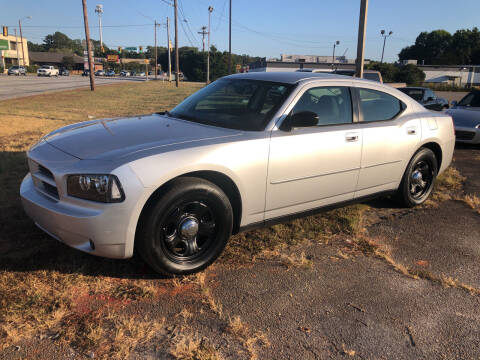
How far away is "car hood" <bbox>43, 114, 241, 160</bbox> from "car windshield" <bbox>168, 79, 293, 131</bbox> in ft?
0.61

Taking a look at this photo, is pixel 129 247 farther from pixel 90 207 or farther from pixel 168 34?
pixel 168 34

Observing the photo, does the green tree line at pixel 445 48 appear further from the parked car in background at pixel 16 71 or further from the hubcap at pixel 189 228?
the hubcap at pixel 189 228

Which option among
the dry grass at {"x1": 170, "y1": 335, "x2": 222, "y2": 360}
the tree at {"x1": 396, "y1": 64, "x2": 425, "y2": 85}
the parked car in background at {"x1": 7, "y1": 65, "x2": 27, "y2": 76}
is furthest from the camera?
the parked car in background at {"x1": 7, "y1": 65, "x2": 27, "y2": 76}

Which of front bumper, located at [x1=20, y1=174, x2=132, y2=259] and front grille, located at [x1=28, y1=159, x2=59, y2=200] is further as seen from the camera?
front grille, located at [x1=28, y1=159, x2=59, y2=200]

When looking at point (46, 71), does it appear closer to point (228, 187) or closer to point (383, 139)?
point (383, 139)

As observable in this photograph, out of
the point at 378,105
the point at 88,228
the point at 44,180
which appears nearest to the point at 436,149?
the point at 378,105

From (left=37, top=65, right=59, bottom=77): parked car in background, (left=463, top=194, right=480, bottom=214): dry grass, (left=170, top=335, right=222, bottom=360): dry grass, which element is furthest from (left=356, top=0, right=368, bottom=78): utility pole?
(left=37, top=65, right=59, bottom=77): parked car in background

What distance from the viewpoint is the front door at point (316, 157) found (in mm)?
3398

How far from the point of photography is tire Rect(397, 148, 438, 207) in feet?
15.3

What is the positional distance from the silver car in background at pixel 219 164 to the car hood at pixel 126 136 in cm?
1

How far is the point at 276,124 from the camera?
3.43 meters

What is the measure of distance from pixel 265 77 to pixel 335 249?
1891mm

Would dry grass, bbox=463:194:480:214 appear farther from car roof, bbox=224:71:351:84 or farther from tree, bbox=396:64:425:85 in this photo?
tree, bbox=396:64:425:85

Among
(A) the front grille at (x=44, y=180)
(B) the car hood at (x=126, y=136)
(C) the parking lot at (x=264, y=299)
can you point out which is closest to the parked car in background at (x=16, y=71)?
(C) the parking lot at (x=264, y=299)
